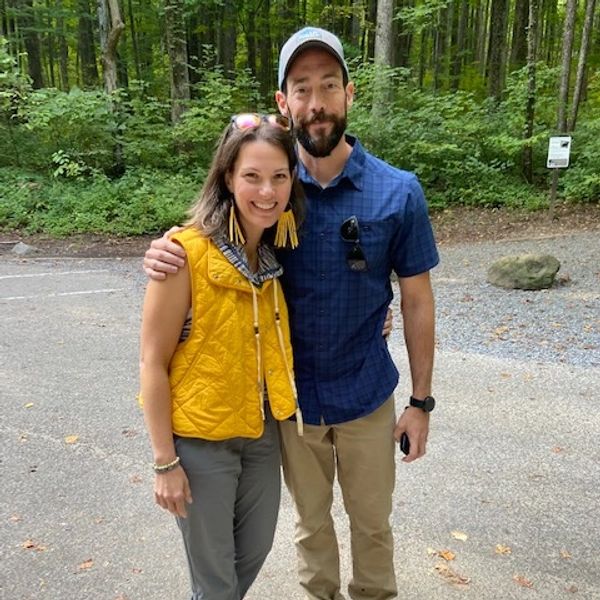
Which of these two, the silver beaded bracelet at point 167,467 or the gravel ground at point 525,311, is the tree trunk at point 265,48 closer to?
the gravel ground at point 525,311

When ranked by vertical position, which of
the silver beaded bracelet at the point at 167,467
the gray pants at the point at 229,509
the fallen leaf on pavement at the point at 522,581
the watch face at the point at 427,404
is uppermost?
the silver beaded bracelet at the point at 167,467

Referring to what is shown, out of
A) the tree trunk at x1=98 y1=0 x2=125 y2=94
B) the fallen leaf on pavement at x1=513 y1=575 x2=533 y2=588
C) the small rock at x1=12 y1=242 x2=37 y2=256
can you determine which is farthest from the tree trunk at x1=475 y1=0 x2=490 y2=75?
the fallen leaf on pavement at x1=513 y1=575 x2=533 y2=588

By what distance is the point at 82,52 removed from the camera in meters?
21.6

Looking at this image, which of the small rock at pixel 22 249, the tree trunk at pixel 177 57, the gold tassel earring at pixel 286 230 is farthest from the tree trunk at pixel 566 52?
the gold tassel earring at pixel 286 230

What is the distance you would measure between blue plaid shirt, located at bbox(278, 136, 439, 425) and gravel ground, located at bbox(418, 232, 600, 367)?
149 inches

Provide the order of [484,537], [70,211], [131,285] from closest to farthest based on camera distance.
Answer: [484,537], [131,285], [70,211]

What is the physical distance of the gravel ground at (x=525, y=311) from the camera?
5684mm

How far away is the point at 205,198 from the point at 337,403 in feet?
2.79

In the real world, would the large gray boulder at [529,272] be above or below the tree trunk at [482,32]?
below

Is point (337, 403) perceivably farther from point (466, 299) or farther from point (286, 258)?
point (466, 299)

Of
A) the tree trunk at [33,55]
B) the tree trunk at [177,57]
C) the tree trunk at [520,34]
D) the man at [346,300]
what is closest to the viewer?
the man at [346,300]

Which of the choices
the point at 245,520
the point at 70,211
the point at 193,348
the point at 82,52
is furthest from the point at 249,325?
Answer: the point at 82,52

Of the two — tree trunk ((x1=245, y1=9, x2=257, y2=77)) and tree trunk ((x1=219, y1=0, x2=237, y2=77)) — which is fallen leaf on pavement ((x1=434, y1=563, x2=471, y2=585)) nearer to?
tree trunk ((x1=219, y1=0, x2=237, y2=77))

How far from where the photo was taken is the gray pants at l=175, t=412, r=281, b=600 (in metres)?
1.83
